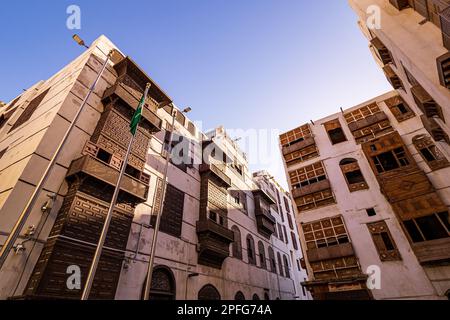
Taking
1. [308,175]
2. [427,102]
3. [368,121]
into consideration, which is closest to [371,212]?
[308,175]

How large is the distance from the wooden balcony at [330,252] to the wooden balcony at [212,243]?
241 inches

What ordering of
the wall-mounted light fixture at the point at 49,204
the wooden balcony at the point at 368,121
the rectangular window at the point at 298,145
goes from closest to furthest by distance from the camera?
the wall-mounted light fixture at the point at 49,204 < the wooden balcony at the point at 368,121 < the rectangular window at the point at 298,145

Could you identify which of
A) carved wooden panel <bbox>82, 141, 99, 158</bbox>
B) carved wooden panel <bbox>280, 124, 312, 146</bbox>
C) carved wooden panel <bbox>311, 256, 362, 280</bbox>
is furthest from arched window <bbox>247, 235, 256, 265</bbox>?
carved wooden panel <bbox>82, 141, 99, 158</bbox>

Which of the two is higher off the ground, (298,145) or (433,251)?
(298,145)

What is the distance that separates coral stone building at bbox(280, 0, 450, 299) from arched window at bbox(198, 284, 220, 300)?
6.53 metres

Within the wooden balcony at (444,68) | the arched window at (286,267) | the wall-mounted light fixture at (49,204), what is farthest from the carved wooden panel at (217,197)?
the wooden balcony at (444,68)

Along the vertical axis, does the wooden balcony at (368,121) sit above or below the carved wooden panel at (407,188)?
above

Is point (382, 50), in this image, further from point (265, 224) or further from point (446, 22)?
point (265, 224)

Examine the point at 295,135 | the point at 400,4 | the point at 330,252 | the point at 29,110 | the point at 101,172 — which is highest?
the point at 295,135

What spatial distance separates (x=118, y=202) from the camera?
10695 millimetres

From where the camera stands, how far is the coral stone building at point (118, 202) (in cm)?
814

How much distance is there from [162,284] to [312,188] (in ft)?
43.7

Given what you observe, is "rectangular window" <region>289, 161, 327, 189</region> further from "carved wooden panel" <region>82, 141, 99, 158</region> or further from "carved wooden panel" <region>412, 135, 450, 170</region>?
"carved wooden panel" <region>82, 141, 99, 158</region>

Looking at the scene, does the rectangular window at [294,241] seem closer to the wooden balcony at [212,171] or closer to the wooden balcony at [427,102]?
the wooden balcony at [212,171]
